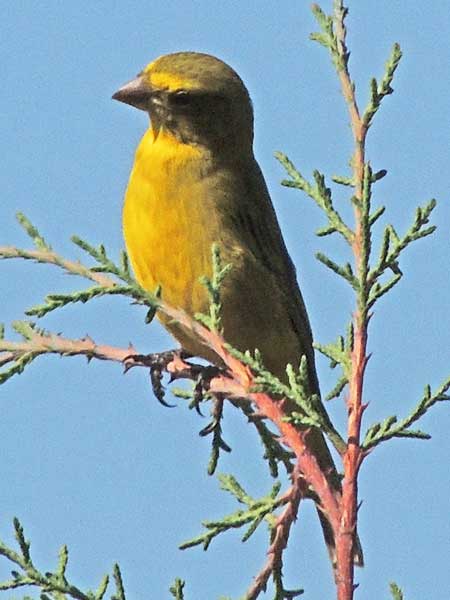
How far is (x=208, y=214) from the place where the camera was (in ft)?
18.4

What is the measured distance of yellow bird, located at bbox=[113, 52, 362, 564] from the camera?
539 cm

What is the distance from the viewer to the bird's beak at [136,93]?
5.70m

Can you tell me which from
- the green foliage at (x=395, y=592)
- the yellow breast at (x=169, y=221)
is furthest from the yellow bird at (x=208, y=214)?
the green foliage at (x=395, y=592)

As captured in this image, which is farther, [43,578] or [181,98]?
[181,98]

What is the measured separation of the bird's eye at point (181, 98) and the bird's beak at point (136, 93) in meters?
0.13

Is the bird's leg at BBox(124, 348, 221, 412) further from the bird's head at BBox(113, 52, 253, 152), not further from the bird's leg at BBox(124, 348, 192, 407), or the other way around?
the bird's head at BBox(113, 52, 253, 152)

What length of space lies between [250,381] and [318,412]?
0.23 meters

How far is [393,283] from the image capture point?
9.60ft

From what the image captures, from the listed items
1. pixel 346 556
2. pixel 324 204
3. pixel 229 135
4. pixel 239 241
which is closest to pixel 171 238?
pixel 239 241

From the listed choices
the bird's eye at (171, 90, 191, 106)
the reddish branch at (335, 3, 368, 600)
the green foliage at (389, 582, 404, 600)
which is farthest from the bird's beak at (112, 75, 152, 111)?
the green foliage at (389, 582, 404, 600)

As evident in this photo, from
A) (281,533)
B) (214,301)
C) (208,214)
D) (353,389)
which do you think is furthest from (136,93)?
(353,389)

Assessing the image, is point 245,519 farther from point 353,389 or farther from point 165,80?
point 165,80

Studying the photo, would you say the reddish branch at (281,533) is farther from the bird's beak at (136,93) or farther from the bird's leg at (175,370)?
the bird's beak at (136,93)

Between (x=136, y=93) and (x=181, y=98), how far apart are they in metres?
0.23
